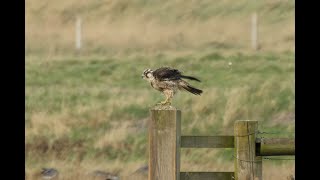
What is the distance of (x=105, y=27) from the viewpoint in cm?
3462

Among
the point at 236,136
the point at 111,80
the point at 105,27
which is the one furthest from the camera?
the point at 105,27

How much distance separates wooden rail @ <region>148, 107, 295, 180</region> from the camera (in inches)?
400

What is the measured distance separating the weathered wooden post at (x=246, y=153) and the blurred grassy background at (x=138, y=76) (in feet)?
20.3

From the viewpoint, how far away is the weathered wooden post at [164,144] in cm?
1014

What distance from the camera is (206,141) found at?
1043cm

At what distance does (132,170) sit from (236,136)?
9.14m

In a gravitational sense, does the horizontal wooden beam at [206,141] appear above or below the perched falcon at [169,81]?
below

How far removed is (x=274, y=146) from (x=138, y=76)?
16646mm

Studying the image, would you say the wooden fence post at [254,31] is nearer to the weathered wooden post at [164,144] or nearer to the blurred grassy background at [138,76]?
the blurred grassy background at [138,76]

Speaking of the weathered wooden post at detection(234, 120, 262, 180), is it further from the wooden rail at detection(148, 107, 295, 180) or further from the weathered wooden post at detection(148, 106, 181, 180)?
the weathered wooden post at detection(148, 106, 181, 180)

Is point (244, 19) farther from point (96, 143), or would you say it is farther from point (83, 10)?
point (96, 143)

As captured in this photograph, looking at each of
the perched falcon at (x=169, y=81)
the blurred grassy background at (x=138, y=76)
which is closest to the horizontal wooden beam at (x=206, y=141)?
the perched falcon at (x=169, y=81)

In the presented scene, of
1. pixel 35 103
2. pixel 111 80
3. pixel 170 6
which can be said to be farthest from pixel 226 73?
pixel 170 6

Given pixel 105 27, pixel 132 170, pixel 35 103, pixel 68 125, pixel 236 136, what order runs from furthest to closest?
1. pixel 105 27
2. pixel 35 103
3. pixel 68 125
4. pixel 132 170
5. pixel 236 136
